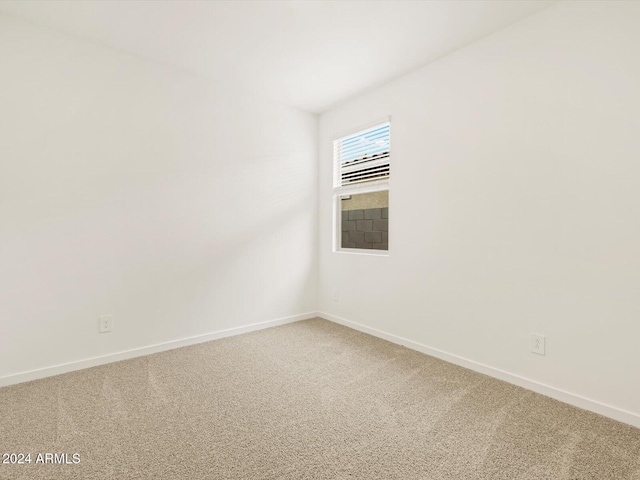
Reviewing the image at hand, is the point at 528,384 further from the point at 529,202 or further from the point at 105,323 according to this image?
the point at 105,323

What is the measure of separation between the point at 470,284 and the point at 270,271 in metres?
1.98

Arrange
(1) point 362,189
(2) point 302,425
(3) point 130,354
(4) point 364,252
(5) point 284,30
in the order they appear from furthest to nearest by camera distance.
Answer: (4) point 364,252
(1) point 362,189
(3) point 130,354
(5) point 284,30
(2) point 302,425

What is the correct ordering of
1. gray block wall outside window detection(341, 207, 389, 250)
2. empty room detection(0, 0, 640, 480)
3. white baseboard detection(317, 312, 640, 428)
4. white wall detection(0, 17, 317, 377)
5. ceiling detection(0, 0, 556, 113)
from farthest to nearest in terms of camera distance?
gray block wall outside window detection(341, 207, 389, 250) < white wall detection(0, 17, 317, 377) < ceiling detection(0, 0, 556, 113) < white baseboard detection(317, 312, 640, 428) < empty room detection(0, 0, 640, 480)

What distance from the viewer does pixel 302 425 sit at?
5.60 ft

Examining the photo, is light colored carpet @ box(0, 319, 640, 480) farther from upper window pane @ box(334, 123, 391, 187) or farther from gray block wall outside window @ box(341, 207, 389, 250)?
upper window pane @ box(334, 123, 391, 187)

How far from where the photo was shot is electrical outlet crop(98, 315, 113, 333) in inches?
98.3

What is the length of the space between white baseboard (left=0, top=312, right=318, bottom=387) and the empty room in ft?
0.06

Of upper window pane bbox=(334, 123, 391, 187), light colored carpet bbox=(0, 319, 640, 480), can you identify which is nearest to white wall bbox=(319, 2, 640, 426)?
upper window pane bbox=(334, 123, 391, 187)

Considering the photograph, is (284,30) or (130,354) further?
(130,354)

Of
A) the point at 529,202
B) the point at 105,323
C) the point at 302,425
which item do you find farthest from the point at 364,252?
the point at 105,323

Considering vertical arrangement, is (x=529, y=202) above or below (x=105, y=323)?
above

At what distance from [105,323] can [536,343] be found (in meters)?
3.13

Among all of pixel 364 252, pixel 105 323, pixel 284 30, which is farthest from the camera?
pixel 364 252

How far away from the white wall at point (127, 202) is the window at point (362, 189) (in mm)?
593
